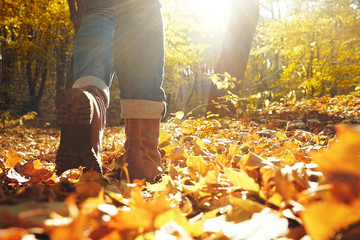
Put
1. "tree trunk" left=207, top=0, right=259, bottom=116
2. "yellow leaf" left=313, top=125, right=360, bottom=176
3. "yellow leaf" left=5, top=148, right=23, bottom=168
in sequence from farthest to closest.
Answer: "tree trunk" left=207, top=0, right=259, bottom=116, "yellow leaf" left=5, top=148, right=23, bottom=168, "yellow leaf" left=313, top=125, right=360, bottom=176

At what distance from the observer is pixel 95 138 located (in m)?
1.27

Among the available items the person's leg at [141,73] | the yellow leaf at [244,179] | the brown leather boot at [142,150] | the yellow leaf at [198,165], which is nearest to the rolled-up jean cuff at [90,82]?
the person's leg at [141,73]

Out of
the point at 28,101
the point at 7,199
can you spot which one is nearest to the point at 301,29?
the point at 7,199

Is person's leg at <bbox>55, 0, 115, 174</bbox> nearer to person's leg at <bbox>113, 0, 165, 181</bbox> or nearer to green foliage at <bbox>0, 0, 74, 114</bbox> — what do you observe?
person's leg at <bbox>113, 0, 165, 181</bbox>

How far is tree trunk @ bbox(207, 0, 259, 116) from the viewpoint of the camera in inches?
205

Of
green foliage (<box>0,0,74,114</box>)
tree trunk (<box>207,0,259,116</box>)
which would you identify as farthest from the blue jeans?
green foliage (<box>0,0,74,114</box>)

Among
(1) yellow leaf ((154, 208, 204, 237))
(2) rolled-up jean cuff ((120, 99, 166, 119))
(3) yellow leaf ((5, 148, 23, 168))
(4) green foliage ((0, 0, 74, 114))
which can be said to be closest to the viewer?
(1) yellow leaf ((154, 208, 204, 237))

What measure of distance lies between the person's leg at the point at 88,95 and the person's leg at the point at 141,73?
0.12 meters

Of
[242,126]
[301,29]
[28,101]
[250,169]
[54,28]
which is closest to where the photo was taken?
[250,169]

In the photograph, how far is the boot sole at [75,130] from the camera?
1.16m

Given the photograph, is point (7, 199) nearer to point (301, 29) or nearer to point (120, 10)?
point (120, 10)

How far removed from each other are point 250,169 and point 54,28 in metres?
14.5

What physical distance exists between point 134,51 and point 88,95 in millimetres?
300

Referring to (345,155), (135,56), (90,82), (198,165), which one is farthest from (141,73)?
(345,155)
